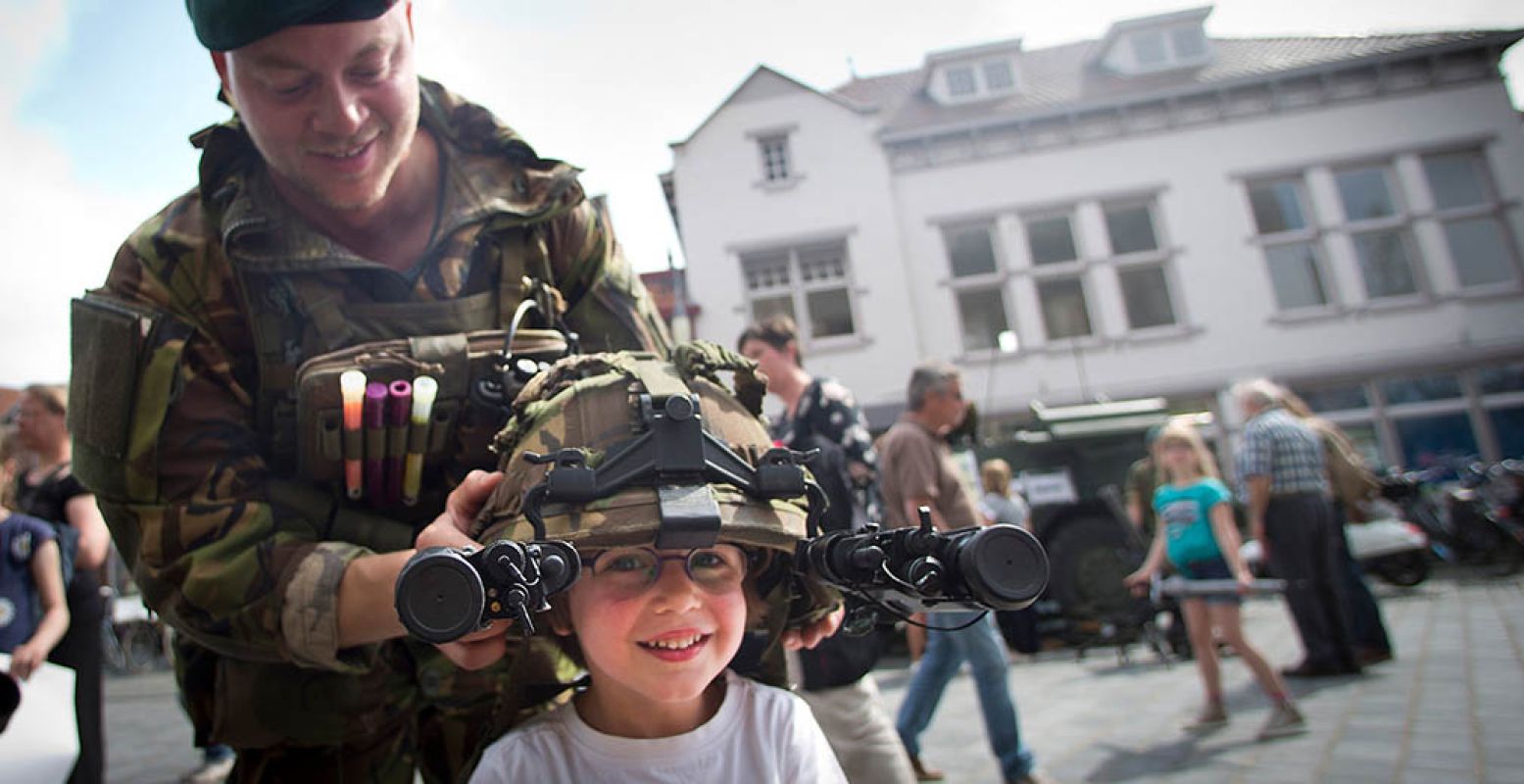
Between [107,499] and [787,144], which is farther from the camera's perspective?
[787,144]

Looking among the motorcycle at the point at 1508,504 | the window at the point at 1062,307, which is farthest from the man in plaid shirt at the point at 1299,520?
the window at the point at 1062,307

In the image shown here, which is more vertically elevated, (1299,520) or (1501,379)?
(1501,379)

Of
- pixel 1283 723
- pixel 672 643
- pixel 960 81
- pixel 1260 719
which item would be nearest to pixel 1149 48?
pixel 960 81

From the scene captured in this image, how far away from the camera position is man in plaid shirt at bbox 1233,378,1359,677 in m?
4.91

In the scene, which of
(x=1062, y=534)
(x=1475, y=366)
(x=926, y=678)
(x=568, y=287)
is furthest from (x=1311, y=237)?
(x=568, y=287)

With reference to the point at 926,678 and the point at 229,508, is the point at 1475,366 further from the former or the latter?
the point at 229,508

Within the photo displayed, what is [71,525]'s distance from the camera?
12.5 feet

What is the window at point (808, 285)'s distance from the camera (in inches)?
480

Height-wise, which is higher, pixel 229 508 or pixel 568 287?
pixel 568 287

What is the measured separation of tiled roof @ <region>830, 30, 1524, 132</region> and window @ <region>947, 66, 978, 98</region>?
1.36 feet

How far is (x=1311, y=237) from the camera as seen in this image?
1235 centimetres

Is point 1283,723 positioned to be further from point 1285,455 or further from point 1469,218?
point 1469,218

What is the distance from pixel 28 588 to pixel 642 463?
3601mm

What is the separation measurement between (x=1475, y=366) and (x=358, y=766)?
14.9 m
